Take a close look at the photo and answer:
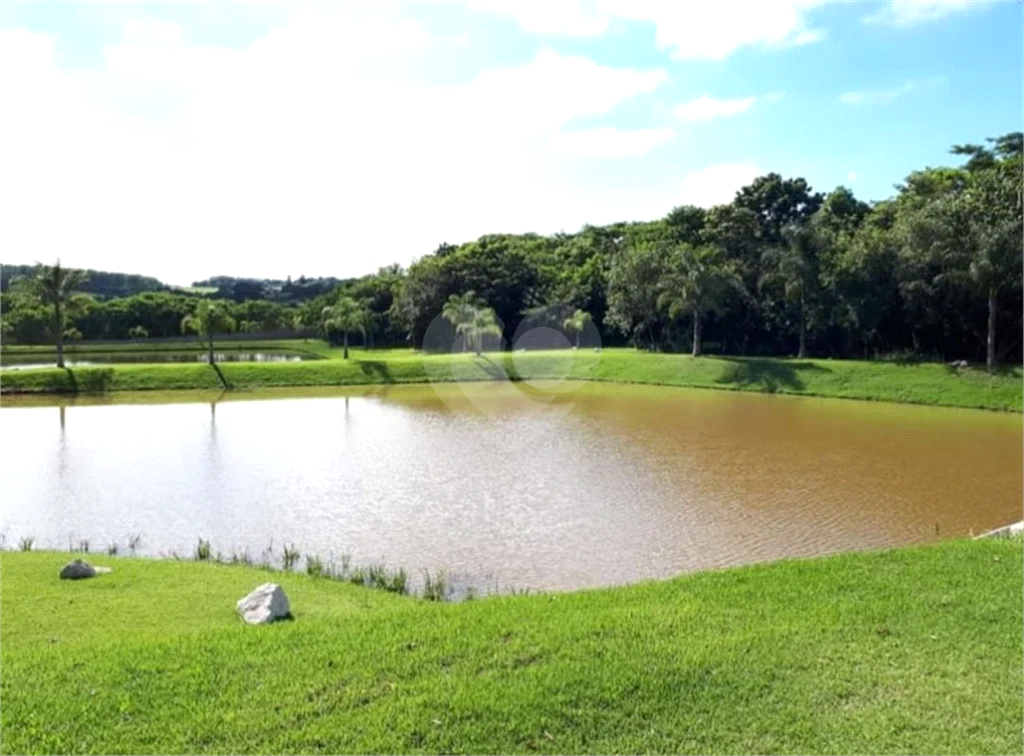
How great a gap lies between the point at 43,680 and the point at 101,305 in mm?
67516

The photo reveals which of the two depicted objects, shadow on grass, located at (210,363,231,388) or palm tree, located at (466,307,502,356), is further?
palm tree, located at (466,307,502,356)

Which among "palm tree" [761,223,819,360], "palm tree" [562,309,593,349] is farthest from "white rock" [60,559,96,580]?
"palm tree" [562,309,593,349]

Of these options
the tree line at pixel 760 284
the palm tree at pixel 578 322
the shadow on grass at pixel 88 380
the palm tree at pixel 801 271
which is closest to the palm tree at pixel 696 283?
the tree line at pixel 760 284

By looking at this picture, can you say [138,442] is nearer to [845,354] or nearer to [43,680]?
[43,680]

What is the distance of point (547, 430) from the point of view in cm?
2472

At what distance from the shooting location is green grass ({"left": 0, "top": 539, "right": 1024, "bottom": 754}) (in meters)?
4.70

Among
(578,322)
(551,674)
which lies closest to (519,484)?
(551,674)

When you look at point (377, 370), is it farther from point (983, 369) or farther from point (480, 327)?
point (983, 369)

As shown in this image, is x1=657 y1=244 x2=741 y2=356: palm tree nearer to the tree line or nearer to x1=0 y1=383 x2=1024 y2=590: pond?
the tree line

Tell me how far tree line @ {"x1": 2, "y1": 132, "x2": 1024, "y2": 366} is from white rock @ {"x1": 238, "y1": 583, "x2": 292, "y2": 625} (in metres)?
27.9

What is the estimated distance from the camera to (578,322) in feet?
164

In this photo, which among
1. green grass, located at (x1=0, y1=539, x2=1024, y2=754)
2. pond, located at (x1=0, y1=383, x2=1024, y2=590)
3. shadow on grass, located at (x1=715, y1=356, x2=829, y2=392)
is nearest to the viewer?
green grass, located at (x1=0, y1=539, x2=1024, y2=754)

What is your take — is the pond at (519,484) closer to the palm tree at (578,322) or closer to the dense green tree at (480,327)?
the dense green tree at (480,327)

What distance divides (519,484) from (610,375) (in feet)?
85.4
